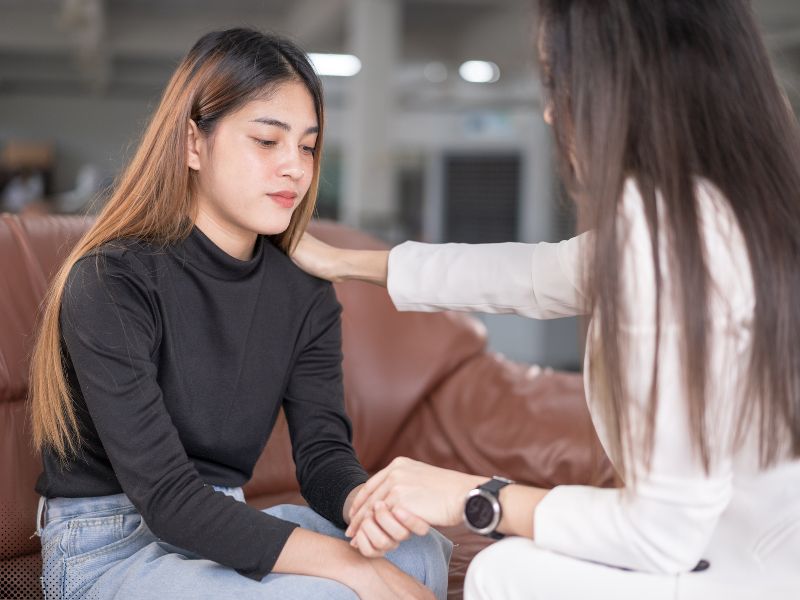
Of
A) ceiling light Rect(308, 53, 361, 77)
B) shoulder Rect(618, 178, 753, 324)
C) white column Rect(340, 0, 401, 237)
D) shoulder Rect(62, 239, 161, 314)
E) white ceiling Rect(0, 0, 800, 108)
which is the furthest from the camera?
ceiling light Rect(308, 53, 361, 77)

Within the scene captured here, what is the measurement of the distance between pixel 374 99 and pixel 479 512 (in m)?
8.01

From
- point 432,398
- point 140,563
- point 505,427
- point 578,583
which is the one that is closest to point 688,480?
point 578,583

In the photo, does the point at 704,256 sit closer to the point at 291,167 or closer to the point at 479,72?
the point at 291,167

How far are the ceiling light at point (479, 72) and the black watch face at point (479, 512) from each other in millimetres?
10958

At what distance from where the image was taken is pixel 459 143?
12.7 m

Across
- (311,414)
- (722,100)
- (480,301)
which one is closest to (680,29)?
(722,100)

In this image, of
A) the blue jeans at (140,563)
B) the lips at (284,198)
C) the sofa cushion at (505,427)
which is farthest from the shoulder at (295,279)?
the sofa cushion at (505,427)

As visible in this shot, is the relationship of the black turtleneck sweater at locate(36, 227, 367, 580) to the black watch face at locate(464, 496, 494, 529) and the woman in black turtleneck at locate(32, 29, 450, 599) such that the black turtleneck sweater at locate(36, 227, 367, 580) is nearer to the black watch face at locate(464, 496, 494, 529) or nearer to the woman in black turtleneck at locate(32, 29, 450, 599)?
the woman in black turtleneck at locate(32, 29, 450, 599)

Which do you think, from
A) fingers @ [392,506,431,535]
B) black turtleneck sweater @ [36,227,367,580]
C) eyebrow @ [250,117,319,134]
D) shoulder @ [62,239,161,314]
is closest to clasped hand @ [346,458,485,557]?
fingers @ [392,506,431,535]

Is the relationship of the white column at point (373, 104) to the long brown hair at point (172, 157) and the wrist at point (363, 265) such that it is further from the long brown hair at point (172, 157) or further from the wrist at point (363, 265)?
the long brown hair at point (172, 157)

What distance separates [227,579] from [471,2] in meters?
8.38

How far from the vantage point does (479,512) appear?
1118mm

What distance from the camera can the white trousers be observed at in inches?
40.8

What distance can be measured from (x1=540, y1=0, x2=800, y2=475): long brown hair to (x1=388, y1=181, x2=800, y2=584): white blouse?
0.04 feet
